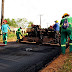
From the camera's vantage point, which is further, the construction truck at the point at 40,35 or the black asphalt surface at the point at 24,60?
the construction truck at the point at 40,35

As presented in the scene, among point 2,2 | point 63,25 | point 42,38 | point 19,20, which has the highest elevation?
point 19,20

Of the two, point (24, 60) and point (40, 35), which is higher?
point (40, 35)

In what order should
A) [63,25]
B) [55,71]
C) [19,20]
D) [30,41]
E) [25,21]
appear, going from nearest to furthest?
[55,71]
[63,25]
[30,41]
[25,21]
[19,20]

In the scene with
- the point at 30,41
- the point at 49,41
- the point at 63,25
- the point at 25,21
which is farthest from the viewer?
the point at 25,21

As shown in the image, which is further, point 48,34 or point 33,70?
point 48,34

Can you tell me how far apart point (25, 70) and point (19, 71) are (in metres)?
0.17

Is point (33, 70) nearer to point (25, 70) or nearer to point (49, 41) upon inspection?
point (25, 70)

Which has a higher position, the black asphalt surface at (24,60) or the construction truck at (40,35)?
the construction truck at (40,35)

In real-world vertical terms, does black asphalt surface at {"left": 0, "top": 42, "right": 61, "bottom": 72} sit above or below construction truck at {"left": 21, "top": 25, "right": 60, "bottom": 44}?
below

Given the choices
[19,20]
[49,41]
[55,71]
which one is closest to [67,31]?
[55,71]

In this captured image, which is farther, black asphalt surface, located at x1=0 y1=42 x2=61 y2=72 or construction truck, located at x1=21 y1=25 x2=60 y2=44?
construction truck, located at x1=21 y1=25 x2=60 y2=44

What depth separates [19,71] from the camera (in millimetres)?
3643

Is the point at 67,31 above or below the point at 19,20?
below

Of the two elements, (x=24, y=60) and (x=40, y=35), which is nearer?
(x=24, y=60)
